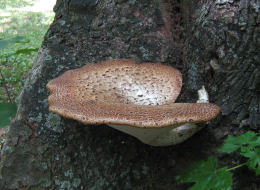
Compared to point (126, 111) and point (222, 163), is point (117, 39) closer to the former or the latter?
point (126, 111)

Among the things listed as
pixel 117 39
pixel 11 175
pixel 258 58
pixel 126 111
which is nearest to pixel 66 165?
pixel 11 175

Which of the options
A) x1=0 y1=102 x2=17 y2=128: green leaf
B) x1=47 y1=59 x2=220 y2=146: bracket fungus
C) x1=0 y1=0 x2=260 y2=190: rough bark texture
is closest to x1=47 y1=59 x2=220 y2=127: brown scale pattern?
x1=47 y1=59 x2=220 y2=146: bracket fungus

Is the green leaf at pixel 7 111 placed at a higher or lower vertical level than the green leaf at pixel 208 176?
lower

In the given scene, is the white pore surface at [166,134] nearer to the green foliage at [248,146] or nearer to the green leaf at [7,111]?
the green foliage at [248,146]

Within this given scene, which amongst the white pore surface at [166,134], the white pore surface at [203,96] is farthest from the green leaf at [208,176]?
the white pore surface at [203,96]

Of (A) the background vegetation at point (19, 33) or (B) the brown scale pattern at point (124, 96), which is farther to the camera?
(A) the background vegetation at point (19, 33)

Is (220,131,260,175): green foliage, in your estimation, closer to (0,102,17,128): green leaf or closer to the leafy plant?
the leafy plant
